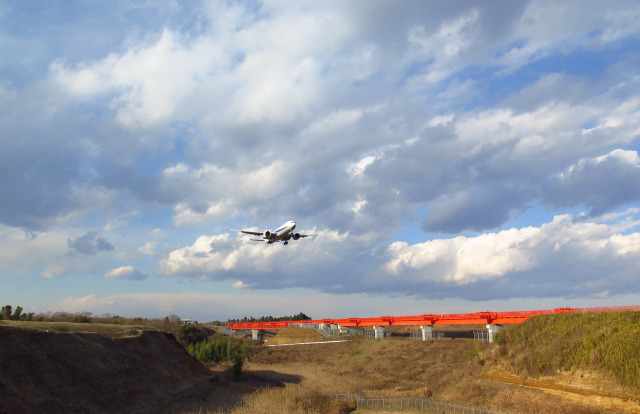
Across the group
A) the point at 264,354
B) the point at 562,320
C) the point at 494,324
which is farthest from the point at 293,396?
the point at 264,354

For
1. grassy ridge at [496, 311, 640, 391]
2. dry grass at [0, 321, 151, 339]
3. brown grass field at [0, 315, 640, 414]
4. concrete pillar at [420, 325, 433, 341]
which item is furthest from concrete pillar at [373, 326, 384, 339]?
dry grass at [0, 321, 151, 339]

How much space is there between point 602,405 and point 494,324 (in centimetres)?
3804

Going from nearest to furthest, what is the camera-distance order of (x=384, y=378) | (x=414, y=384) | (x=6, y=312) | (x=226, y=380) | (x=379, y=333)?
(x=226, y=380), (x=414, y=384), (x=6, y=312), (x=384, y=378), (x=379, y=333)

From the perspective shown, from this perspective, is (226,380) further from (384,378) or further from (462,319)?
(462,319)

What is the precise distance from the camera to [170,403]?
35344mm

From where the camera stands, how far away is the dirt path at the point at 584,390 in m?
28.0

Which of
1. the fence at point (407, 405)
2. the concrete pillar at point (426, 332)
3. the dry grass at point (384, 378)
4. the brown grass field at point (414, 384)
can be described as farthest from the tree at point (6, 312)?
the concrete pillar at point (426, 332)

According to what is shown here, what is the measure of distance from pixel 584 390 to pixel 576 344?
17.7 feet

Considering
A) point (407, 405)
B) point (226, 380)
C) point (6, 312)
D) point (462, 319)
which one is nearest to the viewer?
point (407, 405)

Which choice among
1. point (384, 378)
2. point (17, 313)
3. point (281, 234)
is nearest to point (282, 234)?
point (281, 234)

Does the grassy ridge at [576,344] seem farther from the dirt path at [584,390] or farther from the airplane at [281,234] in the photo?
the airplane at [281,234]

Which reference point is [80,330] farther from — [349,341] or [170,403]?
[349,341]

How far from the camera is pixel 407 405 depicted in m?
34.6

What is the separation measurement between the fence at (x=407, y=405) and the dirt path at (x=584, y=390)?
7.66 m
